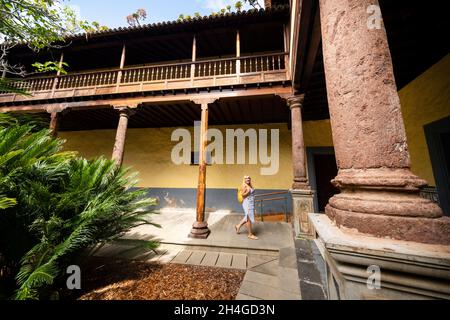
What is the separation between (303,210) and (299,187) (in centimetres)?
59

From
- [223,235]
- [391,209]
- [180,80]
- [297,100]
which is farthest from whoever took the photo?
[180,80]

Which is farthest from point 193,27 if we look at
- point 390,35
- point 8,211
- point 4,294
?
point 4,294

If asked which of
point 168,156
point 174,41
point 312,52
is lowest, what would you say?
point 168,156

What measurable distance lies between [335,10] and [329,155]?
24.4 feet

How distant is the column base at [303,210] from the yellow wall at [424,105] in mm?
3012

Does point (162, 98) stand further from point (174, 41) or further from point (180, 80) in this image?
point (174, 41)

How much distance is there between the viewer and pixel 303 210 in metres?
4.55

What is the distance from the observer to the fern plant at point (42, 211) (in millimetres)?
2197

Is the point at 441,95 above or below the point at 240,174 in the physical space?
above

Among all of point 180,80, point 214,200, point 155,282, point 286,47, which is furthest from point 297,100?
point 155,282

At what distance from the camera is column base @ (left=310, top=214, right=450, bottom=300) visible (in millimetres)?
777

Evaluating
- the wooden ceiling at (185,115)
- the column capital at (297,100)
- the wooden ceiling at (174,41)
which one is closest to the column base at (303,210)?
the column capital at (297,100)

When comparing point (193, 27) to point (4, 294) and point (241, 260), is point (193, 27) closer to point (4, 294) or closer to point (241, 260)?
point (241, 260)

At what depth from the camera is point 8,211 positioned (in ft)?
7.84
